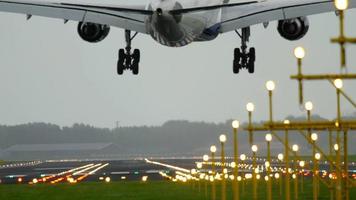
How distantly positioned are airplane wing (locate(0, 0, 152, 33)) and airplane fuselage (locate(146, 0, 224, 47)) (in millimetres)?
2604

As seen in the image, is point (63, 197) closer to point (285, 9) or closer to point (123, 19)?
point (123, 19)

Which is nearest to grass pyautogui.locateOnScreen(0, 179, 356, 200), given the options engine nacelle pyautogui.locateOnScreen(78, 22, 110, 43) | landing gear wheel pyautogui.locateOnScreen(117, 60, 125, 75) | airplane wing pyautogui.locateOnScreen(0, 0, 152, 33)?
landing gear wheel pyautogui.locateOnScreen(117, 60, 125, 75)

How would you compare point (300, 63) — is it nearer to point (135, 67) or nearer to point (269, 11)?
point (269, 11)

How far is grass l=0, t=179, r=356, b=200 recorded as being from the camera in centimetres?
5284

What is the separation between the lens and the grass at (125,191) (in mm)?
52844

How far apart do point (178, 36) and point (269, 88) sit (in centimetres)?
2653

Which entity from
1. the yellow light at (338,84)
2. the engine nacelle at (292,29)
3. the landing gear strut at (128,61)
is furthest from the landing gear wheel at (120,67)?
the yellow light at (338,84)

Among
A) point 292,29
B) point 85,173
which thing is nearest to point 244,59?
point 292,29

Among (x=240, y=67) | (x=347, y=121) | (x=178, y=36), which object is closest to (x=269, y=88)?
(x=347, y=121)

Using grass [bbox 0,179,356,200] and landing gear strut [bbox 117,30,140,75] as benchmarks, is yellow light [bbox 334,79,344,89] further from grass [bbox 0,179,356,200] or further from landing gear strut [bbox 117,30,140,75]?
landing gear strut [bbox 117,30,140,75]

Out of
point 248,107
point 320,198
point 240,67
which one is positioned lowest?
point 320,198

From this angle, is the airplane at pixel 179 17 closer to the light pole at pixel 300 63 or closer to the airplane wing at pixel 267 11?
the airplane wing at pixel 267 11

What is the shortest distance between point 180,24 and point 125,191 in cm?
1441

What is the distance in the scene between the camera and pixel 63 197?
53.3 metres
